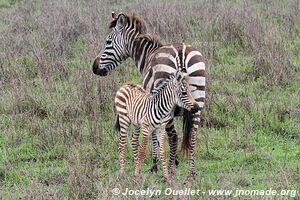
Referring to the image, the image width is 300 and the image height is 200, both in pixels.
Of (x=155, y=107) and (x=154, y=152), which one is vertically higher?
(x=155, y=107)

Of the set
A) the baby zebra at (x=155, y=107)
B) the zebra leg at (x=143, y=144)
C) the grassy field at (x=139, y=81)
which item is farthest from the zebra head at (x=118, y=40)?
the zebra leg at (x=143, y=144)

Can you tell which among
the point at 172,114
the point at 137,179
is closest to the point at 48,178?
the point at 137,179

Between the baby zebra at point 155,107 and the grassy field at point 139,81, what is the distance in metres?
0.37

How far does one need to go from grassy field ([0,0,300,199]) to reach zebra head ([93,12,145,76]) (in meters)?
0.81

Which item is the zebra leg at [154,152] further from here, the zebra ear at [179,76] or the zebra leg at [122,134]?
the zebra ear at [179,76]

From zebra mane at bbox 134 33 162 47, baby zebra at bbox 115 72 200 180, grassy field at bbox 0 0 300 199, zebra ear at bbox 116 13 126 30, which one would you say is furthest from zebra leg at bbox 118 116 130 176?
zebra ear at bbox 116 13 126 30

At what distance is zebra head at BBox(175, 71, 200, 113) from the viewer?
6.00 meters

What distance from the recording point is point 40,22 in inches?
534

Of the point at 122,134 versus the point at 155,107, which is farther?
the point at 122,134

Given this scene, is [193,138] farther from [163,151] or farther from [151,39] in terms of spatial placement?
[151,39]

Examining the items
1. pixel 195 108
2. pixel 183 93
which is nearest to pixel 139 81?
pixel 183 93

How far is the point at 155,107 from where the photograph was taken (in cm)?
612

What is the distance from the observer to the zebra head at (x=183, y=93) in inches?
236

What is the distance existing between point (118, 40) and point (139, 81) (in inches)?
87.8
